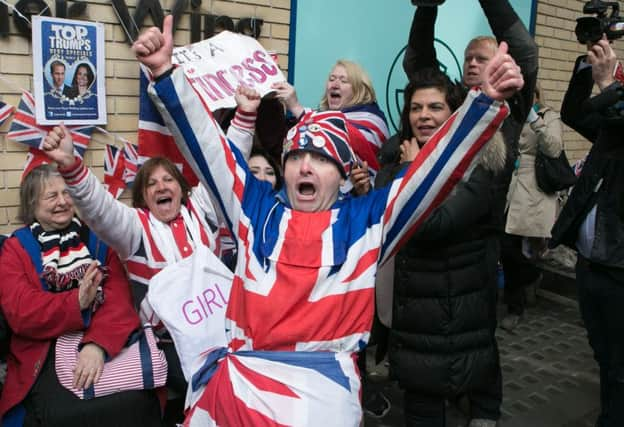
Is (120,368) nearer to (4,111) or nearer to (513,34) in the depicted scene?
(4,111)

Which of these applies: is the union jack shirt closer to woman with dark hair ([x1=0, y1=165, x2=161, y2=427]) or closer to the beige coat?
woman with dark hair ([x1=0, y1=165, x2=161, y2=427])

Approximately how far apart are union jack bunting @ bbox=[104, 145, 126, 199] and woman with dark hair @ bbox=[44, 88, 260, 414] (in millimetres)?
831

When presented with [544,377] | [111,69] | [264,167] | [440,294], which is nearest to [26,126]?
[111,69]

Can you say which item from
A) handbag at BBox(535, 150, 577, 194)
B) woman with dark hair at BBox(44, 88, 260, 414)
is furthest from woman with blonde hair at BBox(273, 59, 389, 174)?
handbag at BBox(535, 150, 577, 194)

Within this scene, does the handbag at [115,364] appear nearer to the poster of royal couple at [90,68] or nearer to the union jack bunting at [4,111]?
the union jack bunting at [4,111]

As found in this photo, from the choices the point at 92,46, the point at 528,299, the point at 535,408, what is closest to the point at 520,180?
the point at 528,299

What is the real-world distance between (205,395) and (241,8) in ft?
10.5

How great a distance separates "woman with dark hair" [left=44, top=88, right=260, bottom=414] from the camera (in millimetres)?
2572

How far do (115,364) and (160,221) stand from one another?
748 millimetres

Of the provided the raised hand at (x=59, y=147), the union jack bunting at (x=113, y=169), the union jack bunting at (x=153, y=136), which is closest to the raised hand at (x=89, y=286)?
the union jack bunting at (x=153, y=136)

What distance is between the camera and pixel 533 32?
657cm

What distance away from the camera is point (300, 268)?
6.18 feet

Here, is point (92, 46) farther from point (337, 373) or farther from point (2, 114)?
point (337, 373)

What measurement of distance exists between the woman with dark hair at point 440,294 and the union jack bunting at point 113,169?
1930 mm
